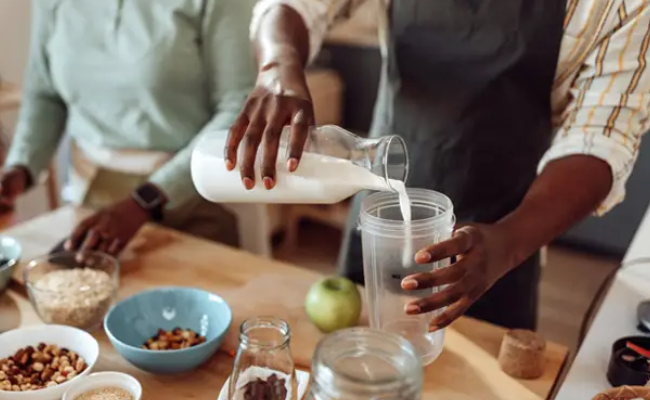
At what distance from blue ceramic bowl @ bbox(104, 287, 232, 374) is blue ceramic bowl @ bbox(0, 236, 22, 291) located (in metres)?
0.26

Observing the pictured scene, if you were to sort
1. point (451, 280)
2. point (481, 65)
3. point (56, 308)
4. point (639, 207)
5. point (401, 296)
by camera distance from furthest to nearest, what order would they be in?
point (639, 207) → point (481, 65) → point (56, 308) → point (401, 296) → point (451, 280)

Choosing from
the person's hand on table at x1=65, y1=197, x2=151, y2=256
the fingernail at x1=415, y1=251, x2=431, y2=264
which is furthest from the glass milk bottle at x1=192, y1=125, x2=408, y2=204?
the person's hand on table at x1=65, y1=197, x2=151, y2=256

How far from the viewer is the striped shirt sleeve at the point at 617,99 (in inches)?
42.9

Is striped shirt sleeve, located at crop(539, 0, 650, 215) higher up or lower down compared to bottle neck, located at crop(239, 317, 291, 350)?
higher up

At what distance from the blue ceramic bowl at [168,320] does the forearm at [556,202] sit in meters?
0.45

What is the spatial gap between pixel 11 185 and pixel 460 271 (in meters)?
1.17

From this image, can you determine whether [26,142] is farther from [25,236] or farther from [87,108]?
[25,236]

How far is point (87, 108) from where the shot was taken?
1.65m

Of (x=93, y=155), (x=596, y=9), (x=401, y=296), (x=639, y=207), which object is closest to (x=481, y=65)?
(x=596, y=9)

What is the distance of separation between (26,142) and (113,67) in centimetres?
33

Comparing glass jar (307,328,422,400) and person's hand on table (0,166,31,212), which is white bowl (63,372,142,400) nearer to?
glass jar (307,328,422,400)

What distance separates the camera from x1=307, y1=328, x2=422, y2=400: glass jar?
2.27 ft

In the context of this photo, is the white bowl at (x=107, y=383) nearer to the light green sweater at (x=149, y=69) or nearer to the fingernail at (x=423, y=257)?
the fingernail at (x=423, y=257)

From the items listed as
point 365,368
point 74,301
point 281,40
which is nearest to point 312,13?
point 281,40
